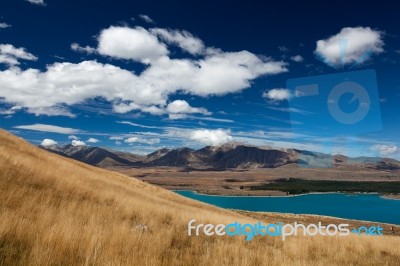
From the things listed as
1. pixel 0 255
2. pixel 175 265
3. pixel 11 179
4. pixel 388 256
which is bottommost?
pixel 388 256

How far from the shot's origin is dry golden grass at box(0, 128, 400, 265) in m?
5.21

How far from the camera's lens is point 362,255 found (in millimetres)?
10039

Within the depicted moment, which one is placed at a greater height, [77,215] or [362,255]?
[77,215]

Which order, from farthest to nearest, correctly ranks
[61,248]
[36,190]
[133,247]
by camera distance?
[36,190], [133,247], [61,248]

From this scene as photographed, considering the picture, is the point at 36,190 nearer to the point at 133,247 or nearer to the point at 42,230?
the point at 42,230

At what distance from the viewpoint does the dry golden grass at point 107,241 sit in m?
5.21

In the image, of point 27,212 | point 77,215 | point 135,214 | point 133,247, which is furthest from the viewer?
point 135,214

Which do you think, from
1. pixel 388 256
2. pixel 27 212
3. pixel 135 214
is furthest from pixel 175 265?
pixel 388 256

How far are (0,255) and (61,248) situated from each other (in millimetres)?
899

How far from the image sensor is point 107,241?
622 centimetres

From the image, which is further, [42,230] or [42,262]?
[42,230]

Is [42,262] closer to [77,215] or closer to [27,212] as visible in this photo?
[27,212]

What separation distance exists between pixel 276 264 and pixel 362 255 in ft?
16.4

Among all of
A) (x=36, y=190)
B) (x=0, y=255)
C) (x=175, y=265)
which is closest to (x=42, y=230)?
(x=0, y=255)
